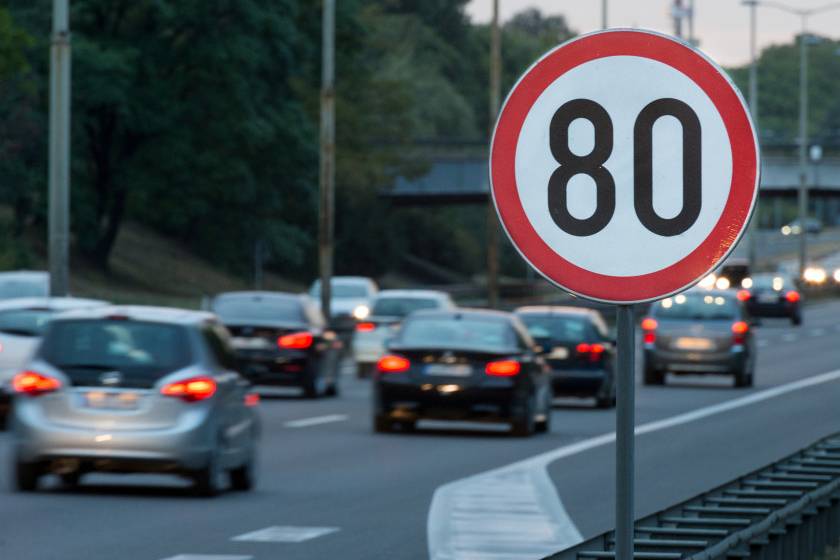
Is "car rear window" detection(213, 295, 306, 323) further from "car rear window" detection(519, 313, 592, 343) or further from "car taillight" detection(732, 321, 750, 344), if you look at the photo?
"car taillight" detection(732, 321, 750, 344)

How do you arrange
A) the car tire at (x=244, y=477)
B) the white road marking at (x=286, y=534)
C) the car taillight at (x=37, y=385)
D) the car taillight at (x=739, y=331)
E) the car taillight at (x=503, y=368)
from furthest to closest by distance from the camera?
the car taillight at (x=739, y=331)
the car taillight at (x=503, y=368)
the car tire at (x=244, y=477)
the car taillight at (x=37, y=385)
the white road marking at (x=286, y=534)

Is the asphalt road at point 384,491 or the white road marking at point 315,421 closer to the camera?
the asphalt road at point 384,491

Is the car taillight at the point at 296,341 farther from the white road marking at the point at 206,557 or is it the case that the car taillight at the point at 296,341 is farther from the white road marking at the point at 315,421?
the white road marking at the point at 206,557

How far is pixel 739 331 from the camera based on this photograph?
36.4 metres

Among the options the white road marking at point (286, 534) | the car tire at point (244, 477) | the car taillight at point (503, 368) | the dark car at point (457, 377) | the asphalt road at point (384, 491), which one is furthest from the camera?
the car taillight at point (503, 368)

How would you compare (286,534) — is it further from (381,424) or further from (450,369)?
(381,424)

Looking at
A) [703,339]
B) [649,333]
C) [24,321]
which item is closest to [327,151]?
[649,333]

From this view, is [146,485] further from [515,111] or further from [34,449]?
[515,111]

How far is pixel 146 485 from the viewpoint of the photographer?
1758cm

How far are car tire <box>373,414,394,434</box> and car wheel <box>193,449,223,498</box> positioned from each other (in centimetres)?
802

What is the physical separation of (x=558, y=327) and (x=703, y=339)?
5.82 metres

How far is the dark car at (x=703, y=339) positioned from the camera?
119 ft

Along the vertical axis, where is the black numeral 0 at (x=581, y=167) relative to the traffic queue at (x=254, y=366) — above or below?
above

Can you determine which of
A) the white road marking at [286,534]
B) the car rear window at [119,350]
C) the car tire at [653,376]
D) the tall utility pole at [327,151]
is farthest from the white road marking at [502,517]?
the tall utility pole at [327,151]
